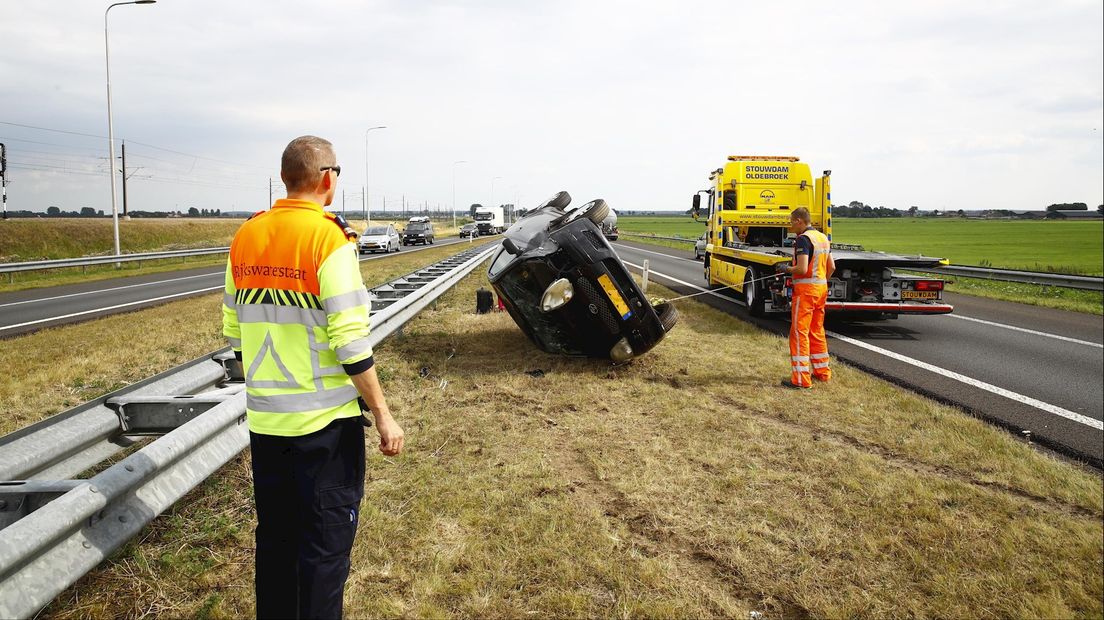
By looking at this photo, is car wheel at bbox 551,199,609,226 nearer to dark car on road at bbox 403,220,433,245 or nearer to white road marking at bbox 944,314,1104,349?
white road marking at bbox 944,314,1104,349

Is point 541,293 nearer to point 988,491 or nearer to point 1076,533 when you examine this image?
point 988,491

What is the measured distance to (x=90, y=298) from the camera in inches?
556

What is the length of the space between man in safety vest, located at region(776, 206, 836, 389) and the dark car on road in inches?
1483

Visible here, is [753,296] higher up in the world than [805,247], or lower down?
lower down

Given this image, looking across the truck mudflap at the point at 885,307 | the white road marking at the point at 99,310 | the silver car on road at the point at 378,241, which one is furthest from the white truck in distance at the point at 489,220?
the truck mudflap at the point at 885,307

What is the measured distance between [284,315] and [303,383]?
0.24m

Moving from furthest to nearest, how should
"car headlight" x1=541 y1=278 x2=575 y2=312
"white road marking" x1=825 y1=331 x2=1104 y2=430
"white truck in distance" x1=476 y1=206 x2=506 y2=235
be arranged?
"white truck in distance" x1=476 y1=206 x2=506 y2=235 < "car headlight" x1=541 y1=278 x2=575 y2=312 < "white road marking" x1=825 y1=331 x2=1104 y2=430

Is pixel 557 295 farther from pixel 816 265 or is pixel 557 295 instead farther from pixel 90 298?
pixel 90 298

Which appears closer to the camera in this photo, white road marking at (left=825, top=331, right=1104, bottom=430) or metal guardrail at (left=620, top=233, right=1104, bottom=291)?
white road marking at (left=825, top=331, right=1104, bottom=430)

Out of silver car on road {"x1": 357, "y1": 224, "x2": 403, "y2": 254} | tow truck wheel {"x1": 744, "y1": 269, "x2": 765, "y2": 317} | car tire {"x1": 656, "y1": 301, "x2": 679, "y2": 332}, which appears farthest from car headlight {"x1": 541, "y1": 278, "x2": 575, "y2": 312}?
silver car on road {"x1": 357, "y1": 224, "x2": 403, "y2": 254}

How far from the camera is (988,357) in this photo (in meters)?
8.03

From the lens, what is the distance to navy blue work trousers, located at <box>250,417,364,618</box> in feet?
7.29

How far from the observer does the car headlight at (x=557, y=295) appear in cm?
598

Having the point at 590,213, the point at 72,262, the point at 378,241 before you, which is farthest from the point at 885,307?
the point at 378,241
